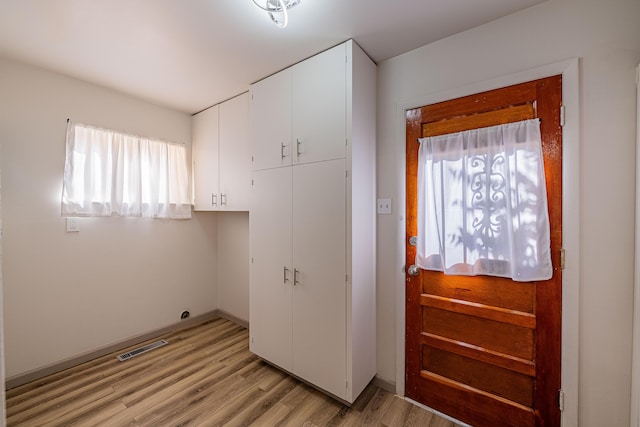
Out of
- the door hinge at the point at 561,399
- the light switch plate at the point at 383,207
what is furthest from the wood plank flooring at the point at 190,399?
the light switch plate at the point at 383,207

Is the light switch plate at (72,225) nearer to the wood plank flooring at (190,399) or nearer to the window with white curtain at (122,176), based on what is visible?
the window with white curtain at (122,176)

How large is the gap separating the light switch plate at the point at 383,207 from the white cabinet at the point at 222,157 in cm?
131

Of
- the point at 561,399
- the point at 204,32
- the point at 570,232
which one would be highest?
the point at 204,32

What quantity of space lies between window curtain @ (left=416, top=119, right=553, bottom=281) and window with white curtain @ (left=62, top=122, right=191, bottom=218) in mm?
2700

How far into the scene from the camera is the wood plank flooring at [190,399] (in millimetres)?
1773

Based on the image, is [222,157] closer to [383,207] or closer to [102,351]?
[383,207]

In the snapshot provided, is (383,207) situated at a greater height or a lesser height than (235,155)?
lesser

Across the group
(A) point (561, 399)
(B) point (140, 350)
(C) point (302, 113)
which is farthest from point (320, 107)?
(B) point (140, 350)

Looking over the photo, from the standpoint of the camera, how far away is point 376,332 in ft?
6.95

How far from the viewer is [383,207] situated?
2.08 metres

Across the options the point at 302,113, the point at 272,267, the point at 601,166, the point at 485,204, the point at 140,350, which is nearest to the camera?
the point at 601,166

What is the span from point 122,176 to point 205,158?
84cm

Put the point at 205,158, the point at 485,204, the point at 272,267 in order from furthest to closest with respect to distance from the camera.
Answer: the point at 205,158
the point at 272,267
the point at 485,204

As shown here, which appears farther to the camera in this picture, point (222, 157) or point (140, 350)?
point (222, 157)
